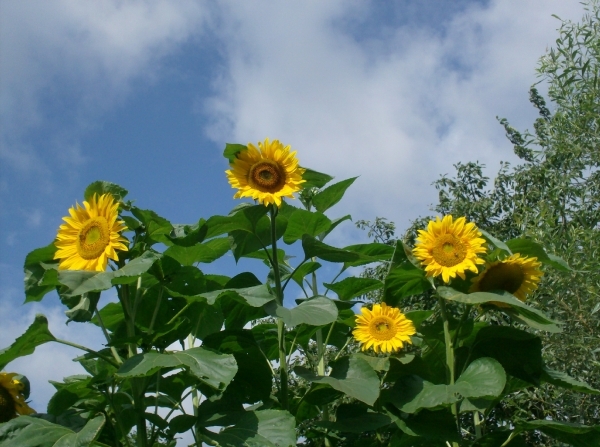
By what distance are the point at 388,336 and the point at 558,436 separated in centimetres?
55

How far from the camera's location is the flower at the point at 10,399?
208 cm

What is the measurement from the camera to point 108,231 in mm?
1906

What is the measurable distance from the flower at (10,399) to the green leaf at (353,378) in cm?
85

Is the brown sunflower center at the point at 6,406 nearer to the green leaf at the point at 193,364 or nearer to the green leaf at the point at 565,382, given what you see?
the green leaf at the point at 193,364

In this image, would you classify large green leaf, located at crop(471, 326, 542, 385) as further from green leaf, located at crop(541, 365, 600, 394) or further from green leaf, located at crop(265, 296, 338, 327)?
green leaf, located at crop(265, 296, 338, 327)

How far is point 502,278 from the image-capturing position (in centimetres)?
199

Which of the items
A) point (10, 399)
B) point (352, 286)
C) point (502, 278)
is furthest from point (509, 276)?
point (10, 399)

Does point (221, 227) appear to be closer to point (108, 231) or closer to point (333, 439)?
point (108, 231)

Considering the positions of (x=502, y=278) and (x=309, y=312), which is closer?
(x=309, y=312)

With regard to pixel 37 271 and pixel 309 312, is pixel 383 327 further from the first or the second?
pixel 37 271

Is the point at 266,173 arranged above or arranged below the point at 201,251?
above

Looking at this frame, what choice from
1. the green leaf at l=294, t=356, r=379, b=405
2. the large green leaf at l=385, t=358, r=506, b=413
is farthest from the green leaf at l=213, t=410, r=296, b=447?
the large green leaf at l=385, t=358, r=506, b=413

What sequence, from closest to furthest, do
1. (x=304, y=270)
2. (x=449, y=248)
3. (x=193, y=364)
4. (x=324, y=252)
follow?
1. (x=193, y=364)
2. (x=449, y=248)
3. (x=324, y=252)
4. (x=304, y=270)

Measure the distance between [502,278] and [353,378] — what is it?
50 centimetres
